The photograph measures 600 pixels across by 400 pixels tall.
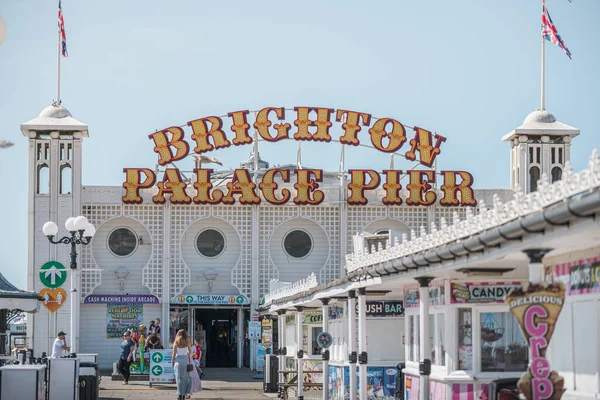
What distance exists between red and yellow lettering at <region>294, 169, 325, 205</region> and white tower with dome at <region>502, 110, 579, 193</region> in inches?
316

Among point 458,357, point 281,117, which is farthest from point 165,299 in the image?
point 458,357

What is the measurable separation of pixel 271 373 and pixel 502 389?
16398 mm

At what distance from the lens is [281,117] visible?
49.3m

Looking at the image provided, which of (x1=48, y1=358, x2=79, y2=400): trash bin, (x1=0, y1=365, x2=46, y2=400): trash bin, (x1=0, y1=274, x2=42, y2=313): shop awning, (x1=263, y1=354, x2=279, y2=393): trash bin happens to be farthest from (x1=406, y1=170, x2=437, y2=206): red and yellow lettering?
(x1=0, y1=365, x2=46, y2=400): trash bin

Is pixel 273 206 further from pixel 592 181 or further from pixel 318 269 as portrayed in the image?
pixel 592 181

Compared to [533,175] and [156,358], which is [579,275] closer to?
[156,358]

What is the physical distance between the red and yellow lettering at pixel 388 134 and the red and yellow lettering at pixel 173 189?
27.0ft

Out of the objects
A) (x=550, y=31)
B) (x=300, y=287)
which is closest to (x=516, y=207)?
(x=300, y=287)

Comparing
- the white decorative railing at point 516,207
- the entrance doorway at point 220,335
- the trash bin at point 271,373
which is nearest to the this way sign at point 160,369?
the trash bin at point 271,373

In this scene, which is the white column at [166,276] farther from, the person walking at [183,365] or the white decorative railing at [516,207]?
the white decorative railing at [516,207]

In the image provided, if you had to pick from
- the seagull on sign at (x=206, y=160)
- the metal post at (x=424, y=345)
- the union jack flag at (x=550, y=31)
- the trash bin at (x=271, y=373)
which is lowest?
the trash bin at (x=271, y=373)

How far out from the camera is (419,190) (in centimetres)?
4822

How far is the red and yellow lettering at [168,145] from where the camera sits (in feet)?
160

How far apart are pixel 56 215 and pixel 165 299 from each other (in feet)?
17.5
